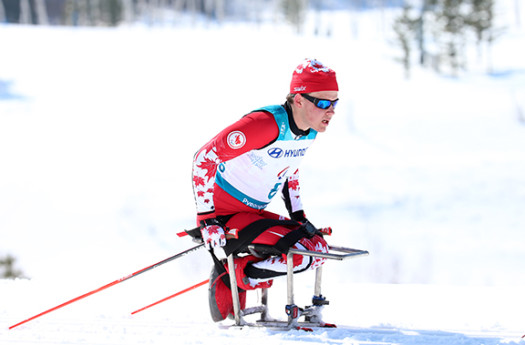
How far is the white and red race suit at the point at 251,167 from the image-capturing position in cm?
386

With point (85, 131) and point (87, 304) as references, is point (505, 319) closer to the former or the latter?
point (87, 304)

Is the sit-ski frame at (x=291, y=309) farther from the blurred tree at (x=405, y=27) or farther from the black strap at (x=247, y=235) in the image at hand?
the blurred tree at (x=405, y=27)

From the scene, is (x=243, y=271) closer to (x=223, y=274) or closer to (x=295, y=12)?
(x=223, y=274)

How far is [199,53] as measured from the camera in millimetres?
42688

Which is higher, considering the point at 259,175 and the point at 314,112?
the point at 314,112

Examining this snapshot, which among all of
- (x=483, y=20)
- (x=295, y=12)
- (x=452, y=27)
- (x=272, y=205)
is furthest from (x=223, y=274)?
(x=295, y=12)

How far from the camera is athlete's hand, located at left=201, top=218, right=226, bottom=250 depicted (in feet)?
12.5

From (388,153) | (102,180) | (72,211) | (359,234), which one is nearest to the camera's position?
(359,234)

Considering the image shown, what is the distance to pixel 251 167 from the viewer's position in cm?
412

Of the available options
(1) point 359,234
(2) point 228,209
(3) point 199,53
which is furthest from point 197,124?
(2) point 228,209

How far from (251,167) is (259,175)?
0.08m

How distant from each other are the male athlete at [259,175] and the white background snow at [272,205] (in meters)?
0.43

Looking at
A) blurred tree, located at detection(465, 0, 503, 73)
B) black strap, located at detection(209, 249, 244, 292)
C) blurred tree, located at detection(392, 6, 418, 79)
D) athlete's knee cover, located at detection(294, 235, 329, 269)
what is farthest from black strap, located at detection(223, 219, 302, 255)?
blurred tree, located at detection(465, 0, 503, 73)

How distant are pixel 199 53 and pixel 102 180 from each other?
83.9 ft
